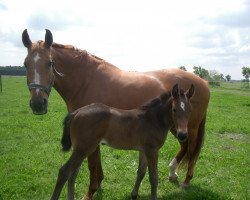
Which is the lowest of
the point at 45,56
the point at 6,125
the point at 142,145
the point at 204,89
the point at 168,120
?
the point at 6,125

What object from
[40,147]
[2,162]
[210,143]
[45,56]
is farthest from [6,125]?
[45,56]

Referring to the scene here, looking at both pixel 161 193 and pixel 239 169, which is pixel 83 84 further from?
pixel 239 169

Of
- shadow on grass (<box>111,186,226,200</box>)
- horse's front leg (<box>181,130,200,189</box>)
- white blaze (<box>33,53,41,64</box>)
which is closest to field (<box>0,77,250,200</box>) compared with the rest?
shadow on grass (<box>111,186,226,200</box>)

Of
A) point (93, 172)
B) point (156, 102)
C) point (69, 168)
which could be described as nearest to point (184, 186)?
point (93, 172)

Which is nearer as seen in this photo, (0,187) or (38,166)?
(0,187)

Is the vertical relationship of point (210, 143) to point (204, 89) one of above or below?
below

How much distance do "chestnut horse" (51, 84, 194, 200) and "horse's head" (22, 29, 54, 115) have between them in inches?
17.0

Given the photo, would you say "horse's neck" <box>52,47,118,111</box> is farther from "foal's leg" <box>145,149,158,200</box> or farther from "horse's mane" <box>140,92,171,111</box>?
"foal's leg" <box>145,149,158,200</box>

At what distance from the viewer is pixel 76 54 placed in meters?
5.35

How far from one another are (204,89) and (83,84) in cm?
240

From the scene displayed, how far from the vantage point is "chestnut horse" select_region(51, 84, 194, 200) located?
4.43 m

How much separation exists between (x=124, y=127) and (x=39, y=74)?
1.38 meters

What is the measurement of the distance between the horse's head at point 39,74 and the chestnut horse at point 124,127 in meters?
0.43

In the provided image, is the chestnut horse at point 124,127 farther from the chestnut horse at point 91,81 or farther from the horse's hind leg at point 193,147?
the horse's hind leg at point 193,147
